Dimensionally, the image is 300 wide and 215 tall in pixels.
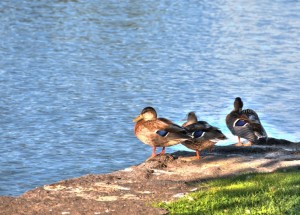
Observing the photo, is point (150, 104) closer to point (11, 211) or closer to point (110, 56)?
point (110, 56)

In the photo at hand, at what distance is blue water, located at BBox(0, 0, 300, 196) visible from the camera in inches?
584

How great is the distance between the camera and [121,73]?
20.7 metres

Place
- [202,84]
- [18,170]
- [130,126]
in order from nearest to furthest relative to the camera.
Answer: [18,170] → [130,126] → [202,84]

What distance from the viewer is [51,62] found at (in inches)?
850

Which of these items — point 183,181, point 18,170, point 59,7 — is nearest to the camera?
point 183,181

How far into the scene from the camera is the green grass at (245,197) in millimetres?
9539

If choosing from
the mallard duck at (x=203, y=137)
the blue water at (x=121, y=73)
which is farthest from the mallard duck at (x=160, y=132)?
the blue water at (x=121, y=73)

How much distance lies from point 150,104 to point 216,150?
4.36m

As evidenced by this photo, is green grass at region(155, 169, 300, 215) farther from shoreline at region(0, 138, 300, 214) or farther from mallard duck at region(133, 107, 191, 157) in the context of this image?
mallard duck at region(133, 107, 191, 157)

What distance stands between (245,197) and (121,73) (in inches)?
430

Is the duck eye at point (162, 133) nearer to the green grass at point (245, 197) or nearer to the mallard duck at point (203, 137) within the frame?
the mallard duck at point (203, 137)

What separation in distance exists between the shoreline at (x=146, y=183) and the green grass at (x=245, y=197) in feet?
0.90

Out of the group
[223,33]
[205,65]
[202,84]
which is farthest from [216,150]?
[223,33]

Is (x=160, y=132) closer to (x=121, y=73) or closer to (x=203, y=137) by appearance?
(x=203, y=137)
